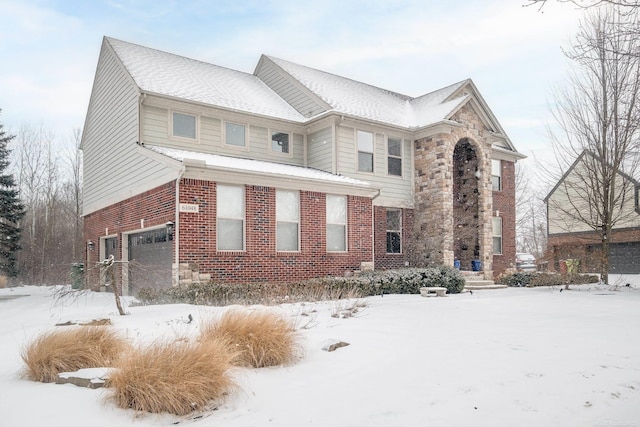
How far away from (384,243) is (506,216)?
838 cm

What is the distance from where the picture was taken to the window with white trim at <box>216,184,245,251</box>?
524 inches

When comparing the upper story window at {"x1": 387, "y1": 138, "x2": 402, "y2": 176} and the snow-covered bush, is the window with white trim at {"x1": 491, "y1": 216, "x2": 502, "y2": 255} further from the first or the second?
the snow-covered bush

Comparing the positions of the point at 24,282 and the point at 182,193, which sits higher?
the point at 182,193

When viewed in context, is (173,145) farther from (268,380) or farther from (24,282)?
(24,282)

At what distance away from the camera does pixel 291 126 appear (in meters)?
18.1

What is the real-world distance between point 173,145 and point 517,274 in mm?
14138

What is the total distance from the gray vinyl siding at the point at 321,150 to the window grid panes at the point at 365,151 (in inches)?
49.8

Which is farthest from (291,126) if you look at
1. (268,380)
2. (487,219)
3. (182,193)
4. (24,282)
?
(24,282)

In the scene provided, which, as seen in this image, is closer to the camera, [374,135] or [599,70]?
[599,70]

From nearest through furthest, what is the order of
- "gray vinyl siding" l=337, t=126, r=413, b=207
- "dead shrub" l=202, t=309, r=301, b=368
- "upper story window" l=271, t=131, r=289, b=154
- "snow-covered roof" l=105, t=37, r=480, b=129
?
"dead shrub" l=202, t=309, r=301, b=368 → "snow-covered roof" l=105, t=37, r=480, b=129 → "gray vinyl siding" l=337, t=126, r=413, b=207 → "upper story window" l=271, t=131, r=289, b=154

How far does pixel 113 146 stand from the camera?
57.8 feet

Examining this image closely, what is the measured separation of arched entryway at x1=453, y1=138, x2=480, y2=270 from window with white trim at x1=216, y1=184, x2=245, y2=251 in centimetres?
1015

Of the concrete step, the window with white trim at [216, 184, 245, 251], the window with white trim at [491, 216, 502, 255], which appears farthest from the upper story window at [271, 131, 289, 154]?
the window with white trim at [491, 216, 502, 255]

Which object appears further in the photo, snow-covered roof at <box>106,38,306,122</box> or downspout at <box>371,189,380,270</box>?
downspout at <box>371,189,380,270</box>
